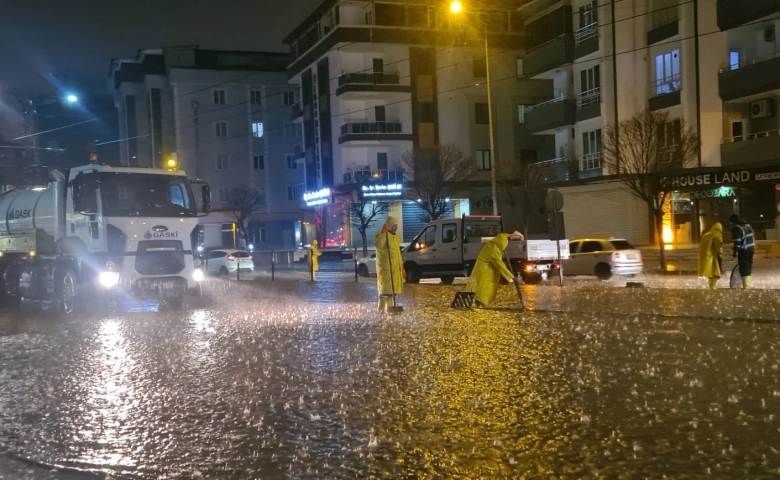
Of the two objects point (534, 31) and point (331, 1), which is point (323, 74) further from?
point (534, 31)

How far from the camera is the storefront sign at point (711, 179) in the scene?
34.2 meters

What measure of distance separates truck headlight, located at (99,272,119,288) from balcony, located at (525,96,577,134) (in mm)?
31203

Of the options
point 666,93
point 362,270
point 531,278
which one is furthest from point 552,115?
point 531,278

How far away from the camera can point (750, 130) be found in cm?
3547

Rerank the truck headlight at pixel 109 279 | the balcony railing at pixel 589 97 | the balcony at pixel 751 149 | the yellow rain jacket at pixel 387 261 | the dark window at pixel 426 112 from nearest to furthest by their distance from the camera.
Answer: the yellow rain jacket at pixel 387 261 → the truck headlight at pixel 109 279 → the balcony at pixel 751 149 → the balcony railing at pixel 589 97 → the dark window at pixel 426 112

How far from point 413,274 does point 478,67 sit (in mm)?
34484

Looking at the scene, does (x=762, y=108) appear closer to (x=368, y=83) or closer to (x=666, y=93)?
(x=666, y=93)

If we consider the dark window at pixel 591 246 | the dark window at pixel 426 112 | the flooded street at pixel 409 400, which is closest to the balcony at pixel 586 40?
the dark window at pixel 426 112

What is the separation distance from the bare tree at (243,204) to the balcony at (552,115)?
28.4m

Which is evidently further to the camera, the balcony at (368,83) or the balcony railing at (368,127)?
the balcony railing at (368,127)

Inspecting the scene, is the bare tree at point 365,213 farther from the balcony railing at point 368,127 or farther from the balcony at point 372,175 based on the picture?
the balcony railing at point 368,127

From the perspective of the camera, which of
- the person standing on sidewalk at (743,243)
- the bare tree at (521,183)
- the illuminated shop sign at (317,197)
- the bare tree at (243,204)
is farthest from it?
the bare tree at (243,204)

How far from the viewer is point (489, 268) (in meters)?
14.3

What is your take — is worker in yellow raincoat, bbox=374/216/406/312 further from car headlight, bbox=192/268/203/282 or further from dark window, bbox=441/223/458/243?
dark window, bbox=441/223/458/243
